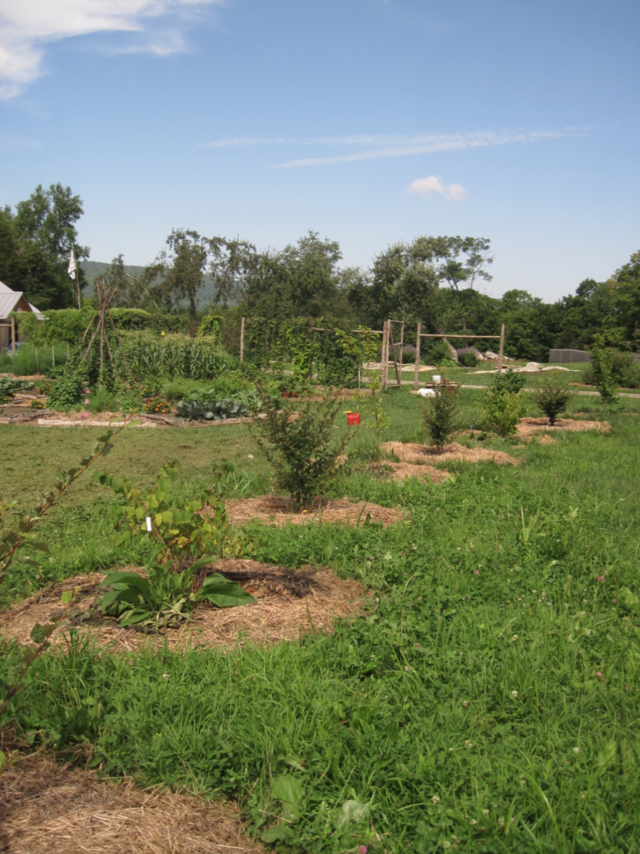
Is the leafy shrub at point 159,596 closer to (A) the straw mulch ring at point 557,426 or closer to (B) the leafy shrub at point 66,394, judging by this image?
(A) the straw mulch ring at point 557,426

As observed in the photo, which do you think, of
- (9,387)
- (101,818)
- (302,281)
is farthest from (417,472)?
(302,281)

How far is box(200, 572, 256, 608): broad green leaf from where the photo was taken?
3141 mm

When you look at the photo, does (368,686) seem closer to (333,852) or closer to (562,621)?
(333,852)

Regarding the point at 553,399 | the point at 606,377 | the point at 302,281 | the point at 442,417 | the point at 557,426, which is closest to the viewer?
the point at 442,417

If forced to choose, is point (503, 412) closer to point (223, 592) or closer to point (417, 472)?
point (417, 472)

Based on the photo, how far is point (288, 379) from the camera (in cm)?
1488

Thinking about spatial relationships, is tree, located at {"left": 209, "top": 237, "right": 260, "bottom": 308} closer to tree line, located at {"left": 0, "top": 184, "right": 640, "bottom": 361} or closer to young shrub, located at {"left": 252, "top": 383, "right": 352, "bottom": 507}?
tree line, located at {"left": 0, "top": 184, "right": 640, "bottom": 361}

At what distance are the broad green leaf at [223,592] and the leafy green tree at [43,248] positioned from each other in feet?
166

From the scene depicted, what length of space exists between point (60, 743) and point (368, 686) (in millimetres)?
1205

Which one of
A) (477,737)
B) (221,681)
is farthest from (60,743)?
(477,737)

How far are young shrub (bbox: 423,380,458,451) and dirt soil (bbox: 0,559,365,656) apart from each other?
468 cm

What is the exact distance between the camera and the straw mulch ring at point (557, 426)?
10.4 metres

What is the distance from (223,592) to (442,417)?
5.45 meters

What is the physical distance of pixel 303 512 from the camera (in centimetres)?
515
